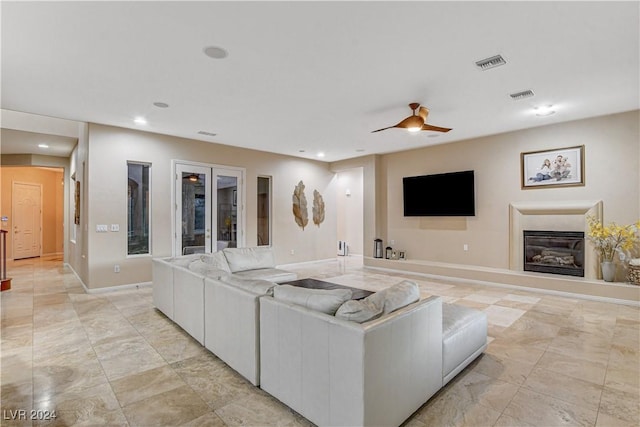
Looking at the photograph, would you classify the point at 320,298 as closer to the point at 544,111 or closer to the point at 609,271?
the point at 544,111

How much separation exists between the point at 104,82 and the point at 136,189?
267 centimetres

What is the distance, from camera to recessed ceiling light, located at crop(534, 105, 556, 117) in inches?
183

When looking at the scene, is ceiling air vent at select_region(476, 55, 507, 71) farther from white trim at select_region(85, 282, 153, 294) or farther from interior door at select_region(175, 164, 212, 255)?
white trim at select_region(85, 282, 153, 294)

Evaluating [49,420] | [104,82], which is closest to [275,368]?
[49,420]

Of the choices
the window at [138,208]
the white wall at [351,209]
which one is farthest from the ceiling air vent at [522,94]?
the white wall at [351,209]

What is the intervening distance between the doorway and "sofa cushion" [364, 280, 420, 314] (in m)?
5.33

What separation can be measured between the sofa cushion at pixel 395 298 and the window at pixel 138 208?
17.4 feet

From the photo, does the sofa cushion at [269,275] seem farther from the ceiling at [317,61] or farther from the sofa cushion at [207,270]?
the ceiling at [317,61]

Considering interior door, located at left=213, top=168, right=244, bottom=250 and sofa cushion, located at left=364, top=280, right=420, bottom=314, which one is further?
interior door, located at left=213, top=168, right=244, bottom=250

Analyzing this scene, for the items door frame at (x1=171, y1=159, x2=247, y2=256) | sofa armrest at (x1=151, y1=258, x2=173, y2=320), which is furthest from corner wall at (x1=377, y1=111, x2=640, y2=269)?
sofa armrest at (x1=151, y1=258, x2=173, y2=320)

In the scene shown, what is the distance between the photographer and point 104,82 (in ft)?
12.2

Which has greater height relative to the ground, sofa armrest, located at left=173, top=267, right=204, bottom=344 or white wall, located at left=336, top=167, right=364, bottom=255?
white wall, located at left=336, top=167, right=364, bottom=255

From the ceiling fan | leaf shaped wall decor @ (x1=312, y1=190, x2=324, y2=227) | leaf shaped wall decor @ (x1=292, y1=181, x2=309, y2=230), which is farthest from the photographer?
leaf shaped wall decor @ (x1=312, y1=190, x2=324, y2=227)

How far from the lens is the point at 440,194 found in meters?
7.05
